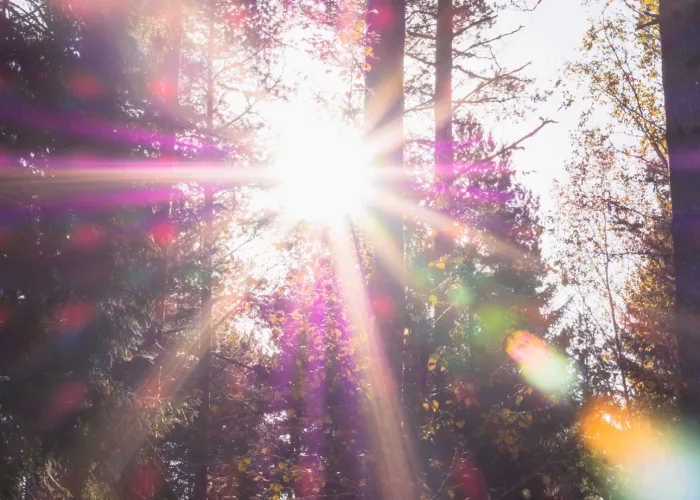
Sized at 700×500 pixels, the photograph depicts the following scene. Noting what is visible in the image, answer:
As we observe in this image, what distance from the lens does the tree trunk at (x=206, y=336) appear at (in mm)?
10930

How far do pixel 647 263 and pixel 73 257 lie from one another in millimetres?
16492

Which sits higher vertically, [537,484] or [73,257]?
[73,257]

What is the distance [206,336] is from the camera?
478 inches

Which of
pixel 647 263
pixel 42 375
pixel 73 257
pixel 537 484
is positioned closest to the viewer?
pixel 42 375

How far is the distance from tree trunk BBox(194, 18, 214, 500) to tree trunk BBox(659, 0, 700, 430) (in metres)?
7.76

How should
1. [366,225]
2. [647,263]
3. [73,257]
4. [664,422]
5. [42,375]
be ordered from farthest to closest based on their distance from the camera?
[647,263], [664,422], [73,257], [42,375], [366,225]

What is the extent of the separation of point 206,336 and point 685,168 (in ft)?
31.3

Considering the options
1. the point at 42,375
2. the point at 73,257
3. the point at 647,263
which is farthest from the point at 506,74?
the point at 647,263

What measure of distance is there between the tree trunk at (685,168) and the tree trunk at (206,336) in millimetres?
7761

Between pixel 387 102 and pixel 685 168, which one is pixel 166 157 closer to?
pixel 387 102

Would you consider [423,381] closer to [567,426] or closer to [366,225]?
[366,225]

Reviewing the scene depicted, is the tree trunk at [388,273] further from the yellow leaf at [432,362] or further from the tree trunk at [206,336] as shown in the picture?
the tree trunk at [206,336]

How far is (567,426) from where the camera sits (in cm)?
1430

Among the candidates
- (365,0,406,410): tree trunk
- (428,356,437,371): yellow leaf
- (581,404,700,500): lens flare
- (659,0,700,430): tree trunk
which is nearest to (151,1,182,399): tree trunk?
(365,0,406,410): tree trunk
